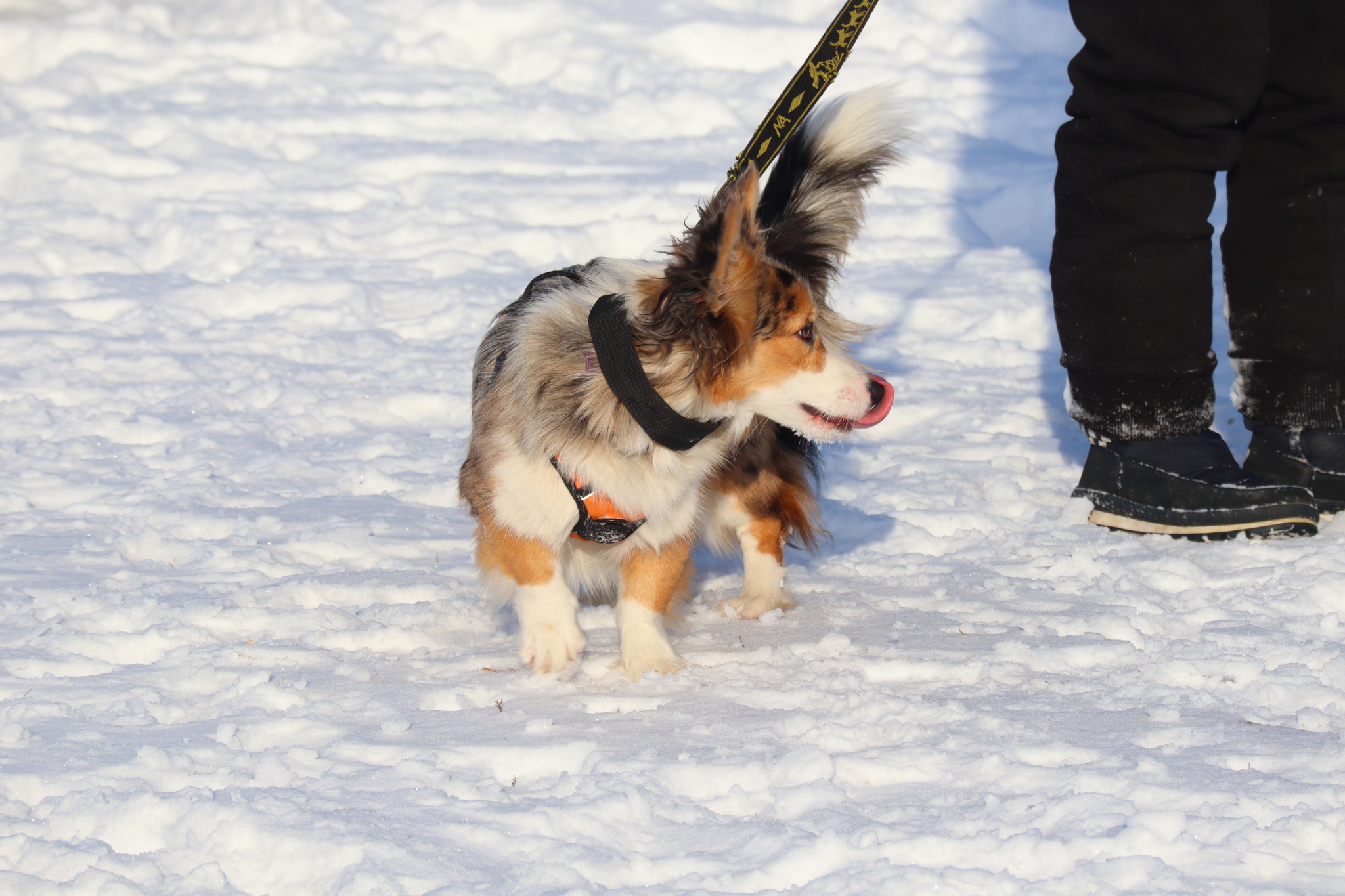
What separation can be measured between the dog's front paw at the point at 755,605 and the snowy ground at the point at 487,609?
0.05m

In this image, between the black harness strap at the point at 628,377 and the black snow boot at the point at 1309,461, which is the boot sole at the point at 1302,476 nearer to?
the black snow boot at the point at 1309,461

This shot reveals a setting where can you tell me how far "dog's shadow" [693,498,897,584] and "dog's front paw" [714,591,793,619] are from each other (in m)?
0.22

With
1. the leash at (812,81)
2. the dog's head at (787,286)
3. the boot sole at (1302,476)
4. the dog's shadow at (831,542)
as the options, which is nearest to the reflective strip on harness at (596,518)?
the dog's head at (787,286)

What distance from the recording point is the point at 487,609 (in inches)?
115

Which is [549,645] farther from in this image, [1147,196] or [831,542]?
[1147,196]

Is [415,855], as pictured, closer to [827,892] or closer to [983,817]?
[827,892]

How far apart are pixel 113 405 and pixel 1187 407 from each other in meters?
3.59

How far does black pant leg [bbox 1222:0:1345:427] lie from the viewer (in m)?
3.03

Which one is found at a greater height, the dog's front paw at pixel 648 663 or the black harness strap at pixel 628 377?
the black harness strap at pixel 628 377

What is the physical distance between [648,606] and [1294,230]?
6.72ft

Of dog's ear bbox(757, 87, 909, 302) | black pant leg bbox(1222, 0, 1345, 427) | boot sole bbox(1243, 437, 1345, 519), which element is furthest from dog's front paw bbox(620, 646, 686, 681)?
black pant leg bbox(1222, 0, 1345, 427)

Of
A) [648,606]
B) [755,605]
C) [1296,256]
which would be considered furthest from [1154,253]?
[648,606]

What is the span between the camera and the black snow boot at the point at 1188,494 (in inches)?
119

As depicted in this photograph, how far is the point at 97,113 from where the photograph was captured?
691cm
